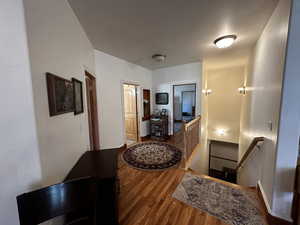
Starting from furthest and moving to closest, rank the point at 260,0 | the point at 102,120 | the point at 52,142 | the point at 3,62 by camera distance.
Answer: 1. the point at 102,120
2. the point at 260,0
3. the point at 52,142
4. the point at 3,62

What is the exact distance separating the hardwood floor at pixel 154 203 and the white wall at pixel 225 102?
3.61 meters

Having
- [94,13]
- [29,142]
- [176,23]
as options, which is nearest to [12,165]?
[29,142]

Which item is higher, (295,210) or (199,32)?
(199,32)

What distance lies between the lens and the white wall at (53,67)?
0.86 m

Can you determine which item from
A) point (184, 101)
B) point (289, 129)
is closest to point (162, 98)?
point (289, 129)

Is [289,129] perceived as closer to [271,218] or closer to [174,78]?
[271,218]

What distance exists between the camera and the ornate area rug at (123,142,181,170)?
101 inches

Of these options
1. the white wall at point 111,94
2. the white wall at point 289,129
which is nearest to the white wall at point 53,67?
the white wall at point 111,94

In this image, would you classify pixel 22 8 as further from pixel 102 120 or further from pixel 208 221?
pixel 208 221

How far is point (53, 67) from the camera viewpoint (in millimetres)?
1063

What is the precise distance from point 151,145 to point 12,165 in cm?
313

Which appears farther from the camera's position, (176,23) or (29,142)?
(176,23)

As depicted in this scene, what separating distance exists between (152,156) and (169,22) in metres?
2.71

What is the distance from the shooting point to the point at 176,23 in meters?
1.81
